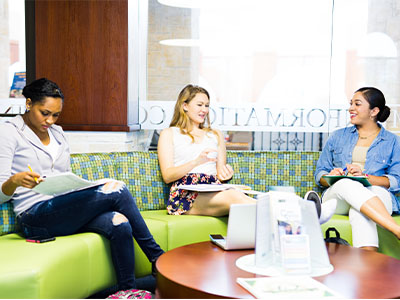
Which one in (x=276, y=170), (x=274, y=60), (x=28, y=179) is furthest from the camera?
(x=274, y=60)

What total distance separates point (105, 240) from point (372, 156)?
183 centimetres

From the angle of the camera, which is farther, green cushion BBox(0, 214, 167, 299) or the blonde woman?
the blonde woman

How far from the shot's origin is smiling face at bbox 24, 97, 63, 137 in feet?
8.07

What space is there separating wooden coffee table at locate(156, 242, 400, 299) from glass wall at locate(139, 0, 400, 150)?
6.77 ft

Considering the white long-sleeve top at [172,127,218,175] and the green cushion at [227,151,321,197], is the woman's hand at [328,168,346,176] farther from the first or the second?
the white long-sleeve top at [172,127,218,175]

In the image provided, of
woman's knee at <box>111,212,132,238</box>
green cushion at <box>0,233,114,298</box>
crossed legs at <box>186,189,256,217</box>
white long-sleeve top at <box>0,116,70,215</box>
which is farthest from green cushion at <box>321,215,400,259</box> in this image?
white long-sleeve top at <box>0,116,70,215</box>

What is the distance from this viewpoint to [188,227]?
9.55 ft

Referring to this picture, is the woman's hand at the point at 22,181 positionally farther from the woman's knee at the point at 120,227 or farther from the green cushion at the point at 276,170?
the green cushion at the point at 276,170

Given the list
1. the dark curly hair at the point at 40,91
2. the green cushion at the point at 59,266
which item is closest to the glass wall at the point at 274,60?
the dark curly hair at the point at 40,91

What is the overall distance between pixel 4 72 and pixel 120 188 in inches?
92.2

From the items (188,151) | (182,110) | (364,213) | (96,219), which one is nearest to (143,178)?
(188,151)

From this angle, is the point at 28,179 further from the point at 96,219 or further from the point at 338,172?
the point at 338,172

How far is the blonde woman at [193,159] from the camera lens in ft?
9.87

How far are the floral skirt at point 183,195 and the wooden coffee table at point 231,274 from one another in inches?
36.2
